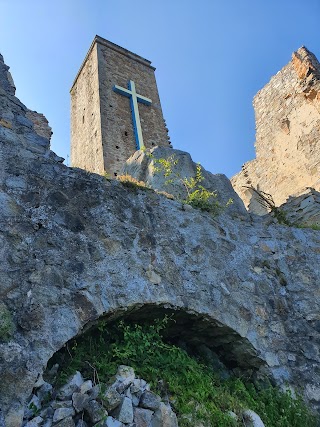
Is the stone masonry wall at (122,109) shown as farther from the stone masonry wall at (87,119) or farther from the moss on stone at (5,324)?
the moss on stone at (5,324)

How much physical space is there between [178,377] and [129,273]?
0.83m

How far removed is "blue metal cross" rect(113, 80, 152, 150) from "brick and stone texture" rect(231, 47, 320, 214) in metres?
3.52

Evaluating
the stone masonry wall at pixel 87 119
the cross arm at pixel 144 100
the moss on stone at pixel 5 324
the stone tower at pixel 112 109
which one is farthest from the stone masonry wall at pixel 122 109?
the moss on stone at pixel 5 324

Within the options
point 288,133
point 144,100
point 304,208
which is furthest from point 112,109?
point 304,208

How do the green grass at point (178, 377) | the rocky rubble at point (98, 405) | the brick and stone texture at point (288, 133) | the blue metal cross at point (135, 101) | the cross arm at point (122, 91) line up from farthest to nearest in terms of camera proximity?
the cross arm at point (122, 91) → the blue metal cross at point (135, 101) → the brick and stone texture at point (288, 133) → the green grass at point (178, 377) → the rocky rubble at point (98, 405)

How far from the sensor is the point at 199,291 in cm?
357

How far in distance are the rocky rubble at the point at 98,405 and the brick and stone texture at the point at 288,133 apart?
5.28 metres

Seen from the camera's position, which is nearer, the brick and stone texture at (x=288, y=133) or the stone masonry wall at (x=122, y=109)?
the brick and stone texture at (x=288, y=133)

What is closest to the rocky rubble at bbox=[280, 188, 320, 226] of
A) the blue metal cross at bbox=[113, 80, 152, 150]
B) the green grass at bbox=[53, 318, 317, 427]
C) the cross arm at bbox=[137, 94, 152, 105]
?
the green grass at bbox=[53, 318, 317, 427]

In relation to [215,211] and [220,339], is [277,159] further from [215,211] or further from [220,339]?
[220,339]

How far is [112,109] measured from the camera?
39.5 feet

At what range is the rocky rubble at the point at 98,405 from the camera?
2419 millimetres

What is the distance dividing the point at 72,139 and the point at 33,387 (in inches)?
467

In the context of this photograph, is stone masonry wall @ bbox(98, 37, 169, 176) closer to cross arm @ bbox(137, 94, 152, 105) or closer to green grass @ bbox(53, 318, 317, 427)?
cross arm @ bbox(137, 94, 152, 105)
